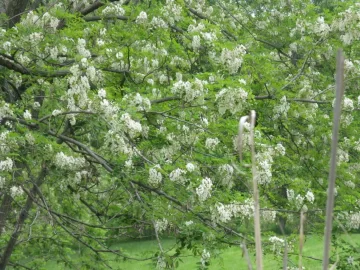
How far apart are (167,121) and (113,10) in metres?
1.78

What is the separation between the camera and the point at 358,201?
22.1 feet

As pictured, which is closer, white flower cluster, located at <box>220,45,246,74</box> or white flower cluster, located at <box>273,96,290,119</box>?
white flower cluster, located at <box>220,45,246,74</box>

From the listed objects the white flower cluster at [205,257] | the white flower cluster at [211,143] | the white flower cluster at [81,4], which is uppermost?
the white flower cluster at [81,4]

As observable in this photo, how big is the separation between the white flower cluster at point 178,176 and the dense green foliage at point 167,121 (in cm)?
1

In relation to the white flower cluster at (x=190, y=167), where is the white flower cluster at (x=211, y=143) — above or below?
above

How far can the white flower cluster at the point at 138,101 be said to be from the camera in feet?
16.1

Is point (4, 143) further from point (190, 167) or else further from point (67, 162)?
point (190, 167)

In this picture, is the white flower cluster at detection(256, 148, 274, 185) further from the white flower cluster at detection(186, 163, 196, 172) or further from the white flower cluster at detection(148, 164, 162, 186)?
the white flower cluster at detection(148, 164, 162, 186)

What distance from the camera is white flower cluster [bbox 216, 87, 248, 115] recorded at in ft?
15.7

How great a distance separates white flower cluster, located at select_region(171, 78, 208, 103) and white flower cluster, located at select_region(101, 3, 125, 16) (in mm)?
1898

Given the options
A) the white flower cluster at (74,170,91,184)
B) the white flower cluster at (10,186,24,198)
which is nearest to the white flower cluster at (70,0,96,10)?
the white flower cluster at (74,170,91,184)

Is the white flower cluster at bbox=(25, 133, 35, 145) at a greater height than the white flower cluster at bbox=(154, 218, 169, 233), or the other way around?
the white flower cluster at bbox=(25, 133, 35, 145)

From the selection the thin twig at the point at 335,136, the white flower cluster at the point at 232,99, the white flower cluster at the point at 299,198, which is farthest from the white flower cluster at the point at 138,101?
the thin twig at the point at 335,136

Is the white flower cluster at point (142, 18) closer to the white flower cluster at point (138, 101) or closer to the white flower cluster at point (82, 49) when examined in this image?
the white flower cluster at point (82, 49)
